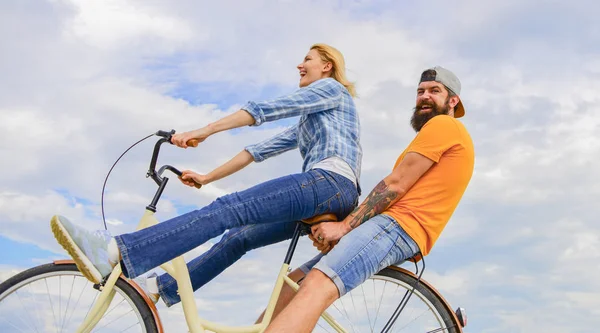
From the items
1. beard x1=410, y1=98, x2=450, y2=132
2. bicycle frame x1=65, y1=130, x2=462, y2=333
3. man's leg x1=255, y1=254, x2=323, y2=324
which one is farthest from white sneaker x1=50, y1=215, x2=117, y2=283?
beard x1=410, y1=98, x2=450, y2=132

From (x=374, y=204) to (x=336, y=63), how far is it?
1.17 meters

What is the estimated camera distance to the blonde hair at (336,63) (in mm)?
4434

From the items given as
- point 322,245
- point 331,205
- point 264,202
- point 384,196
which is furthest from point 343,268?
point 264,202

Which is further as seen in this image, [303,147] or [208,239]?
[303,147]

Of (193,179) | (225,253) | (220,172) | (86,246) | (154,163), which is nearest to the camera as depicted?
(86,246)

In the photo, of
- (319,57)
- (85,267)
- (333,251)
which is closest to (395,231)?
(333,251)

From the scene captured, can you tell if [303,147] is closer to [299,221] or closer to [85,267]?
[299,221]

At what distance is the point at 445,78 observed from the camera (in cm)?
451

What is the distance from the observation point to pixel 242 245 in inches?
171

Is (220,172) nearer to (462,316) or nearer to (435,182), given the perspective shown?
(435,182)

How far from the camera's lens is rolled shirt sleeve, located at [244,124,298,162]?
4.89m

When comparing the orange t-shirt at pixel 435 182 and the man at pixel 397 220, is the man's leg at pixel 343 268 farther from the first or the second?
the orange t-shirt at pixel 435 182

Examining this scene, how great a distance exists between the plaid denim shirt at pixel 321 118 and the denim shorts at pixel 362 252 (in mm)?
436

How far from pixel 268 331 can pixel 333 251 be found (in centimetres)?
62
